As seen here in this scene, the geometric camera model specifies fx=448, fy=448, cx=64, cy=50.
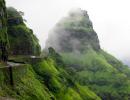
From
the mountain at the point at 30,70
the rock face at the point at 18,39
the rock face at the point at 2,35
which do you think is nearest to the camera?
the mountain at the point at 30,70

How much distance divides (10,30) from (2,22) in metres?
47.0

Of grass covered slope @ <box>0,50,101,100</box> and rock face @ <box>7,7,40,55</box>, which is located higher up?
rock face @ <box>7,7,40,55</box>

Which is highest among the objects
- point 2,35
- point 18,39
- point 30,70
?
point 18,39

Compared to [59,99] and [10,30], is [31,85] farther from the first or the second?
[10,30]

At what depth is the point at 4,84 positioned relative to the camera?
3236 inches

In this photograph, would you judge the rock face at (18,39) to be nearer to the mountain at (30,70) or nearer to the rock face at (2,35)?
the mountain at (30,70)

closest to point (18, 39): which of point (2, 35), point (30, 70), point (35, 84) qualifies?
point (30, 70)

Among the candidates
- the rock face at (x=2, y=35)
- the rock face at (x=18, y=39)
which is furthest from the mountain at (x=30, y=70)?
the rock face at (x=2, y=35)

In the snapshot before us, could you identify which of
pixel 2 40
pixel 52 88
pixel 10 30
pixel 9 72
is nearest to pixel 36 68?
pixel 52 88

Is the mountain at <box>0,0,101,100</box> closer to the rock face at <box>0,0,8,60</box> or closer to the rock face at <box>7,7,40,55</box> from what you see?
the rock face at <box>7,7,40,55</box>

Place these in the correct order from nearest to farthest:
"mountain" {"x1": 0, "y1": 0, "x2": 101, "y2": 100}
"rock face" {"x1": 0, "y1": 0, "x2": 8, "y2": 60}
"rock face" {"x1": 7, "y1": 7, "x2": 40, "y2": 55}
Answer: "mountain" {"x1": 0, "y1": 0, "x2": 101, "y2": 100}
"rock face" {"x1": 0, "y1": 0, "x2": 8, "y2": 60}
"rock face" {"x1": 7, "y1": 7, "x2": 40, "y2": 55}

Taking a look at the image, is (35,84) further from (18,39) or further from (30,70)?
(18,39)

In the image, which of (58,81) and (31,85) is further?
(58,81)

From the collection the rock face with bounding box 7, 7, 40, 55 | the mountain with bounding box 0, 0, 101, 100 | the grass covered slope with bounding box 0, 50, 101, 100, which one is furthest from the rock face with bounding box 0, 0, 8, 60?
the rock face with bounding box 7, 7, 40, 55
